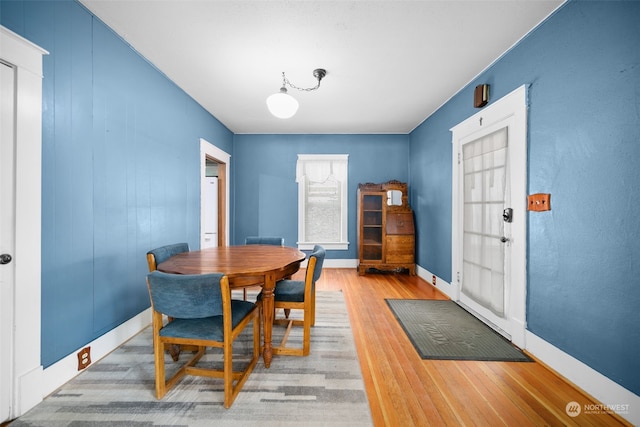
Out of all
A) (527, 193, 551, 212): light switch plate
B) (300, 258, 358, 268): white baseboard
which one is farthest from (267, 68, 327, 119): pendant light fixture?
(300, 258, 358, 268): white baseboard

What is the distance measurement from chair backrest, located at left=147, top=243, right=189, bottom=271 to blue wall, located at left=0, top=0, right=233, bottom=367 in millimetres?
388

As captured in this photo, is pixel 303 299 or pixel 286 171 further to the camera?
pixel 286 171

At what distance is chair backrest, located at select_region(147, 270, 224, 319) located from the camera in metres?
1.36

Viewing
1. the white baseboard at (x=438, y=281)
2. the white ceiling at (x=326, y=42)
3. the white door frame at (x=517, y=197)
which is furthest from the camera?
the white baseboard at (x=438, y=281)

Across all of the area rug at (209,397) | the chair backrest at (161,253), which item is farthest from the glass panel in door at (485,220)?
the chair backrest at (161,253)

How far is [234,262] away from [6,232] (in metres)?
1.23

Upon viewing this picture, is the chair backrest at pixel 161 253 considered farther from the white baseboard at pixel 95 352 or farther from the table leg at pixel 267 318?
the table leg at pixel 267 318

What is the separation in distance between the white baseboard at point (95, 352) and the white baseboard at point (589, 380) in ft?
10.8

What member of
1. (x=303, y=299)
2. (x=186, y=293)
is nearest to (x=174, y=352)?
(x=186, y=293)

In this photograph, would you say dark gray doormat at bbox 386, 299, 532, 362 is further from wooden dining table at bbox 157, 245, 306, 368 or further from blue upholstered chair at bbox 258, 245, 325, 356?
wooden dining table at bbox 157, 245, 306, 368

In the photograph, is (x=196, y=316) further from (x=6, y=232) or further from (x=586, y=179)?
(x=586, y=179)

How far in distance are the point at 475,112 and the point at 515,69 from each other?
62cm

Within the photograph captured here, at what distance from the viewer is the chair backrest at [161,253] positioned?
6.22 ft

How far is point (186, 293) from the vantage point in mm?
1369
